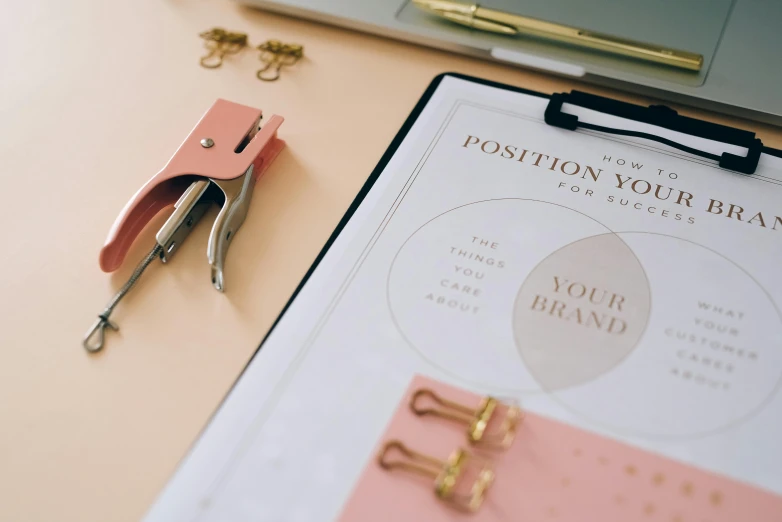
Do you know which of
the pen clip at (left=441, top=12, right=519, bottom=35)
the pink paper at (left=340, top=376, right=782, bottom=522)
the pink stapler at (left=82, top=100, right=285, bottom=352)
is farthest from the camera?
the pen clip at (left=441, top=12, right=519, bottom=35)

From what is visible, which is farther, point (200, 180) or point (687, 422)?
point (200, 180)

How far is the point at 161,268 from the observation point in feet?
1.53

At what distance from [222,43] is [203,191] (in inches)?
8.6

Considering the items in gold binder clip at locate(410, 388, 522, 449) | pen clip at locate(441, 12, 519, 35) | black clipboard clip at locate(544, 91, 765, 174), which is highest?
pen clip at locate(441, 12, 519, 35)

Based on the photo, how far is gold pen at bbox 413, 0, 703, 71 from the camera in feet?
1.78

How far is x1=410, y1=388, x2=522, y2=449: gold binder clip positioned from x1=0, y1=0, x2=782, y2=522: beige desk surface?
12cm

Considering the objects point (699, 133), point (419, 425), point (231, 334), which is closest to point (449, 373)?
point (419, 425)

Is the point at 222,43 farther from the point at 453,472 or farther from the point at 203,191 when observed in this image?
the point at 453,472

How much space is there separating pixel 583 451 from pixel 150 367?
0.26 m

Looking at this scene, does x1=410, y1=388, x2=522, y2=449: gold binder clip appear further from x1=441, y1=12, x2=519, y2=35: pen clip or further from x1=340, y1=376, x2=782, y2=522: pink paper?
x1=441, y1=12, x2=519, y2=35: pen clip

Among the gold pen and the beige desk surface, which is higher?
the gold pen

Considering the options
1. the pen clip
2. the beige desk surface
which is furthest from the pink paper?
the pen clip

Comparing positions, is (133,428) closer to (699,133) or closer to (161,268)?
(161,268)

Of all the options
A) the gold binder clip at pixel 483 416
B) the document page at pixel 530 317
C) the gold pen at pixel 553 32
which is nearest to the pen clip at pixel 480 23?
the gold pen at pixel 553 32
